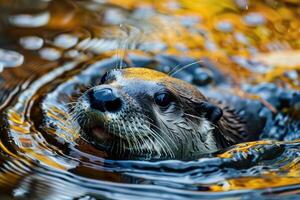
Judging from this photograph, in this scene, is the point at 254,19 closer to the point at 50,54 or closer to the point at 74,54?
the point at 74,54

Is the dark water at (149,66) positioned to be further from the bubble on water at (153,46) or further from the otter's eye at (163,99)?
the otter's eye at (163,99)

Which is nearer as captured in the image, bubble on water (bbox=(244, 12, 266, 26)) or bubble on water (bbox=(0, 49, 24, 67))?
bubble on water (bbox=(0, 49, 24, 67))

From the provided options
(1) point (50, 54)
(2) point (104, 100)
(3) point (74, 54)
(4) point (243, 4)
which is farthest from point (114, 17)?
(2) point (104, 100)

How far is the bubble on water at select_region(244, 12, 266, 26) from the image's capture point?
7438 mm

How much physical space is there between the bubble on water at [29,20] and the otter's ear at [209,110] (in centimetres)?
261

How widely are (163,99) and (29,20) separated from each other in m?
2.81

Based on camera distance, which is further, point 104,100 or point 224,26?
point 224,26

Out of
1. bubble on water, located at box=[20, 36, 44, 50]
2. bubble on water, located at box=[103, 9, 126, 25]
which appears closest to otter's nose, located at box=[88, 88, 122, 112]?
bubble on water, located at box=[20, 36, 44, 50]

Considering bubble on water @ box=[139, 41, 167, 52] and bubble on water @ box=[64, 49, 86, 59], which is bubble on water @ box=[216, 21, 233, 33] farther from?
bubble on water @ box=[64, 49, 86, 59]

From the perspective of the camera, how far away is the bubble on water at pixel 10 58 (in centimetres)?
605

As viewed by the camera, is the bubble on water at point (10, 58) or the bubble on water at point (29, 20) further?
the bubble on water at point (29, 20)

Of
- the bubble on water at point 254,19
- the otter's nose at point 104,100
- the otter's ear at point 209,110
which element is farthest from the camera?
the bubble on water at point 254,19

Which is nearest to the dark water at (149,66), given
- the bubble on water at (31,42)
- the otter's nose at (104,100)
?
the bubble on water at (31,42)

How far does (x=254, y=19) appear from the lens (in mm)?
7535
